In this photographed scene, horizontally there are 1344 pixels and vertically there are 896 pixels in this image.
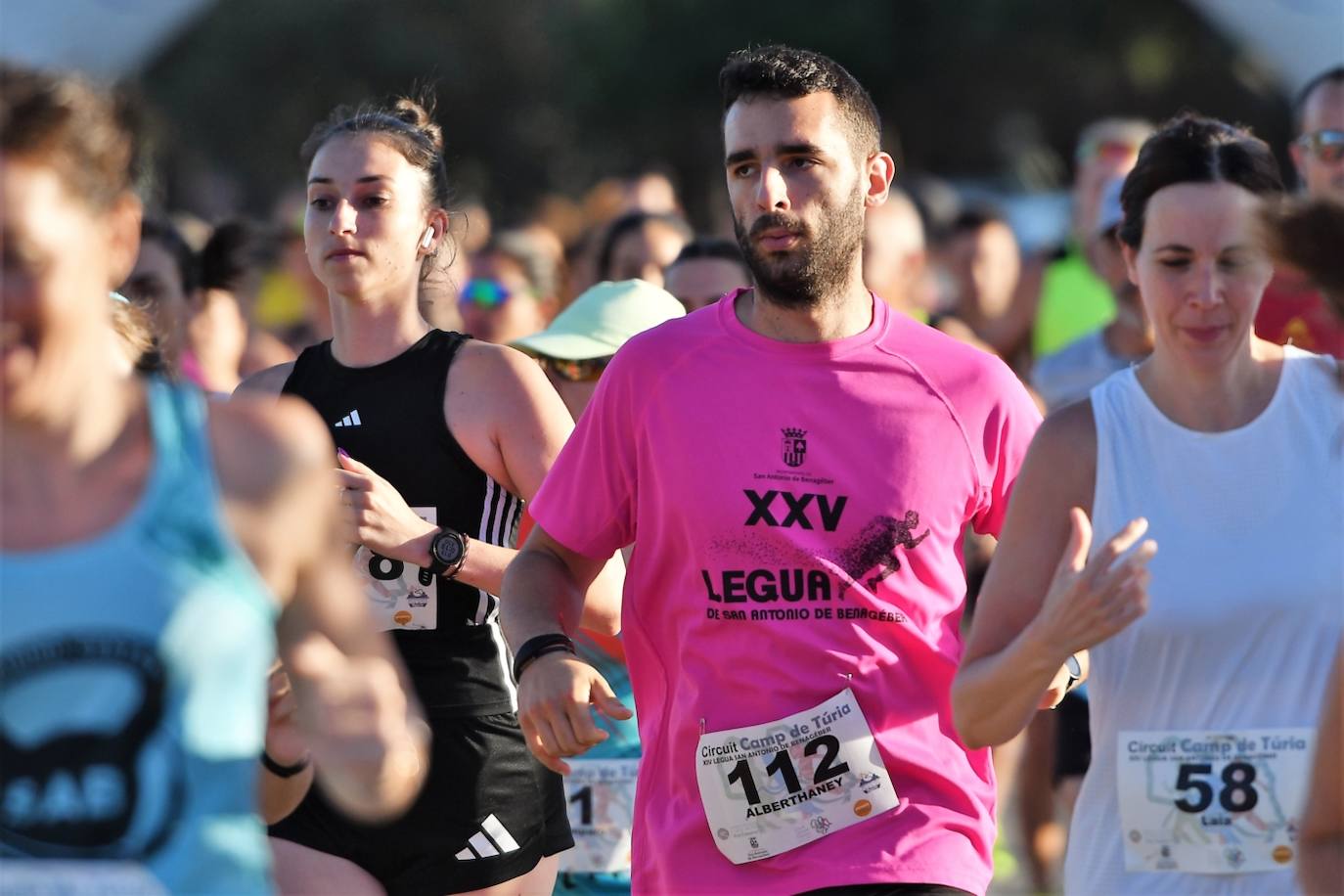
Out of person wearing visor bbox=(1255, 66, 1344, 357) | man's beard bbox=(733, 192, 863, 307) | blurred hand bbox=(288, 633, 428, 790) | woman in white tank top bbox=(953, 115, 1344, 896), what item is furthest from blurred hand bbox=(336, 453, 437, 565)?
person wearing visor bbox=(1255, 66, 1344, 357)

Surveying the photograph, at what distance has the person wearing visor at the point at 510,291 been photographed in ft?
27.8

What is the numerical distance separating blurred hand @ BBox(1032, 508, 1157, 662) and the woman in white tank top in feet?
0.26

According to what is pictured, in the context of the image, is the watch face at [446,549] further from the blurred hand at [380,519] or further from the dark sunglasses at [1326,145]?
the dark sunglasses at [1326,145]

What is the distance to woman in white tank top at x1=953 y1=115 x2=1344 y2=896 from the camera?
3430 millimetres

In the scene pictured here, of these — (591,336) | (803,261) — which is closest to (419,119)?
(591,336)

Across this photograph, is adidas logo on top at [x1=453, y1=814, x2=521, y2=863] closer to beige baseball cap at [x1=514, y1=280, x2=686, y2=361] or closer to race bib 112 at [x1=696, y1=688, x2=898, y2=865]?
race bib 112 at [x1=696, y1=688, x2=898, y2=865]

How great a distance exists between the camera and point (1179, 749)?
3.45m

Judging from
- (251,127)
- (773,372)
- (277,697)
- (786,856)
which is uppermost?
(251,127)

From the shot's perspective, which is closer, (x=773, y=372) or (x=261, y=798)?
(x=261, y=798)

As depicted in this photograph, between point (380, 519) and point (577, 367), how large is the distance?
1.15 m

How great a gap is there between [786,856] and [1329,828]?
131cm

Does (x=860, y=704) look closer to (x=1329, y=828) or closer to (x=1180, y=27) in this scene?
(x=1329, y=828)

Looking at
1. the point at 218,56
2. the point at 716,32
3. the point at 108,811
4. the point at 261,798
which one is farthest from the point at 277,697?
the point at 218,56

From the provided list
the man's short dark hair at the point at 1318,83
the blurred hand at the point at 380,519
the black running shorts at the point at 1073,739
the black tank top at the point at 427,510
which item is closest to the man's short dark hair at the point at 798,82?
the black tank top at the point at 427,510
